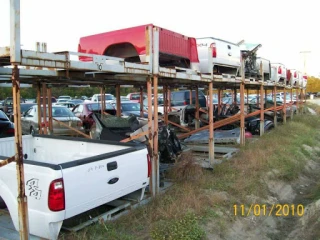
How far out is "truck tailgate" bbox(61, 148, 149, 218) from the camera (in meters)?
3.77

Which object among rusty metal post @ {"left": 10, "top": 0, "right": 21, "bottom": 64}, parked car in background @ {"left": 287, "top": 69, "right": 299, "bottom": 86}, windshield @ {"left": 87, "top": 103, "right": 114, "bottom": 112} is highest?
parked car in background @ {"left": 287, "top": 69, "right": 299, "bottom": 86}

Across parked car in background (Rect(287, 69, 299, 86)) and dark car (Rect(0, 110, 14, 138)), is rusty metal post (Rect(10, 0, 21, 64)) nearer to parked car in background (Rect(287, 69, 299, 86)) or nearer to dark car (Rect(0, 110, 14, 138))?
dark car (Rect(0, 110, 14, 138))

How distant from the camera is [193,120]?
47.4 ft

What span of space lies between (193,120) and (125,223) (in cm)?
1006

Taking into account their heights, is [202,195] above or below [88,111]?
below

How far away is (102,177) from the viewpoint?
13.7ft

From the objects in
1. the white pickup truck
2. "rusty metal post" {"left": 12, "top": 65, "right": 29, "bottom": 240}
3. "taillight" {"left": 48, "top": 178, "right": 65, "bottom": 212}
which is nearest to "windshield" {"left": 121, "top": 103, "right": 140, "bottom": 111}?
the white pickup truck

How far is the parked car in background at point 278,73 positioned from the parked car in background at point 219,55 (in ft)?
19.4

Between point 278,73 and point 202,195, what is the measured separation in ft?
40.0

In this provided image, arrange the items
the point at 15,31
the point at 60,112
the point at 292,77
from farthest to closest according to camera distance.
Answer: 1. the point at 292,77
2. the point at 60,112
3. the point at 15,31

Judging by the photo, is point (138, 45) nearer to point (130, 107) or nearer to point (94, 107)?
point (94, 107)

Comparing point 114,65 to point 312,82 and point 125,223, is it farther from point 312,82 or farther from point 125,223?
point 312,82

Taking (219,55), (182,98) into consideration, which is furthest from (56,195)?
(182,98)

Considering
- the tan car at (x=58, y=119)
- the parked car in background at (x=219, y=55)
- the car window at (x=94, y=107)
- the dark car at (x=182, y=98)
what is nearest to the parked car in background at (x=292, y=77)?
the dark car at (x=182, y=98)
